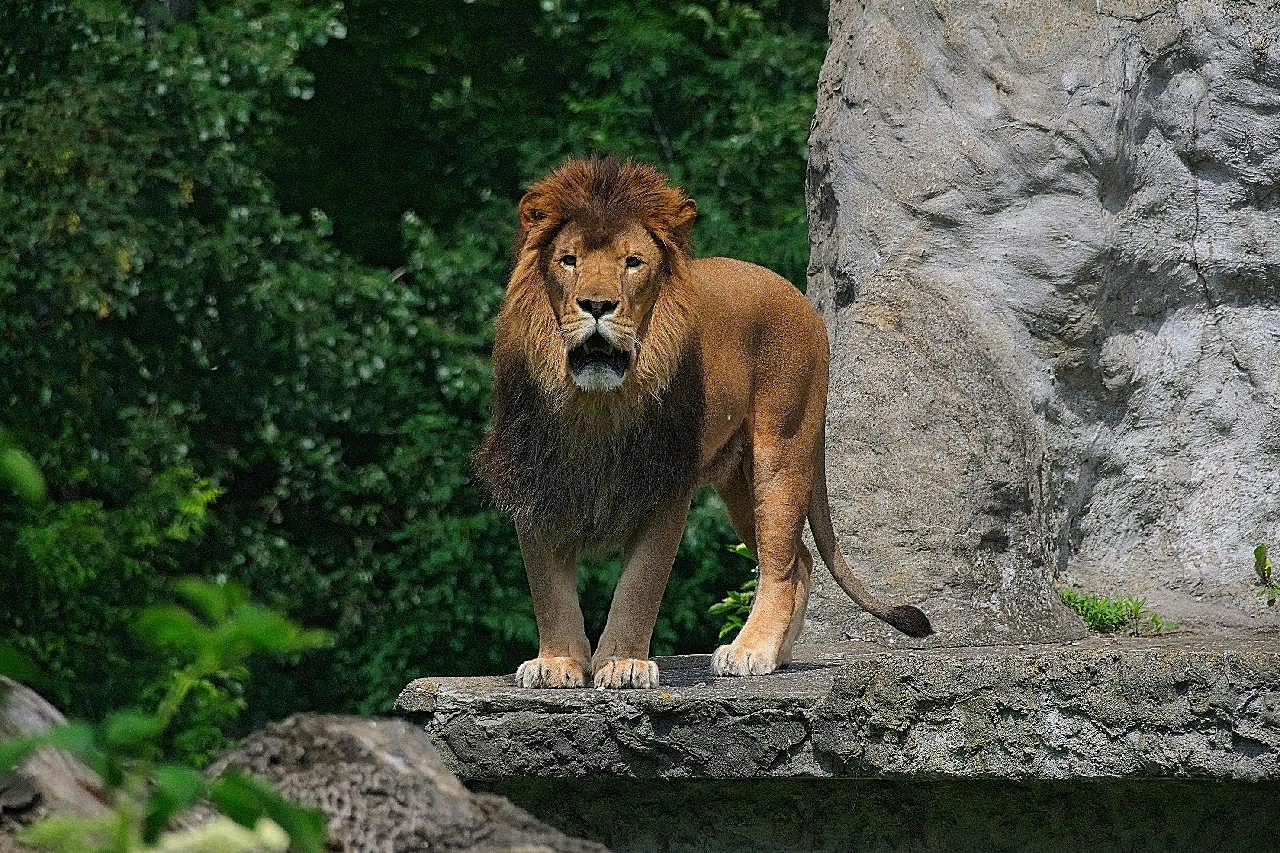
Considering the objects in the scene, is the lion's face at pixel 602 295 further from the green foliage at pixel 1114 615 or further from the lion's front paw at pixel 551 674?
the green foliage at pixel 1114 615

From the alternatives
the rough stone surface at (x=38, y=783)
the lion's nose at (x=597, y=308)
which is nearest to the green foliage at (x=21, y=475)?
the rough stone surface at (x=38, y=783)

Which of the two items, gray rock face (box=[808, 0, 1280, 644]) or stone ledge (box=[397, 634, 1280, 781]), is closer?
stone ledge (box=[397, 634, 1280, 781])

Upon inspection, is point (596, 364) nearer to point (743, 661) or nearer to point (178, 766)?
point (743, 661)

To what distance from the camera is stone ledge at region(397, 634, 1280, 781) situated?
401cm

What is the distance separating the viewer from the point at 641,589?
4.91 metres

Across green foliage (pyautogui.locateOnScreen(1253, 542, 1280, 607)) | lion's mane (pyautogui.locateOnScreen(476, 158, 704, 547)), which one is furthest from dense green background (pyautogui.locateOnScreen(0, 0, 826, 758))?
lion's mane (pyautogui.locateOnScreen(476, 158, 704, 547))

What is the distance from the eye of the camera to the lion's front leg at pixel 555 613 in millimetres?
4887

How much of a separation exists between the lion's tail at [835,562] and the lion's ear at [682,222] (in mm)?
942

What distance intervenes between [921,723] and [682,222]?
155cm

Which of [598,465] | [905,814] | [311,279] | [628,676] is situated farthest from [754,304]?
[311,279]

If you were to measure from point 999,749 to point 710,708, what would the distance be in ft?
2.36

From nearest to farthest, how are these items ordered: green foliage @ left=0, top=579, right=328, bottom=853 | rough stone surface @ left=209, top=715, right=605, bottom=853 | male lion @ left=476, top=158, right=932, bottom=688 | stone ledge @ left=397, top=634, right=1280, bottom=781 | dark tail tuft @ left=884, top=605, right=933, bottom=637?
green foliage @ left=0, top=579, right=328, bottom=853 → rough stone surface @ left=209, top=715, right=605, bottom=853 → stone ledge @ left=397, top=634, right=1280, bottom=781 → male lion @ left=476, top=158, right=932, bottom=688 → dark tail tuft @ left=884, top=605, right=933, bottom=637

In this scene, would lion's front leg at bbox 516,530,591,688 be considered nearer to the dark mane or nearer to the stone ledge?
the stone ledge

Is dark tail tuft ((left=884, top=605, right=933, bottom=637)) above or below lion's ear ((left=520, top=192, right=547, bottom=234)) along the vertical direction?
below
